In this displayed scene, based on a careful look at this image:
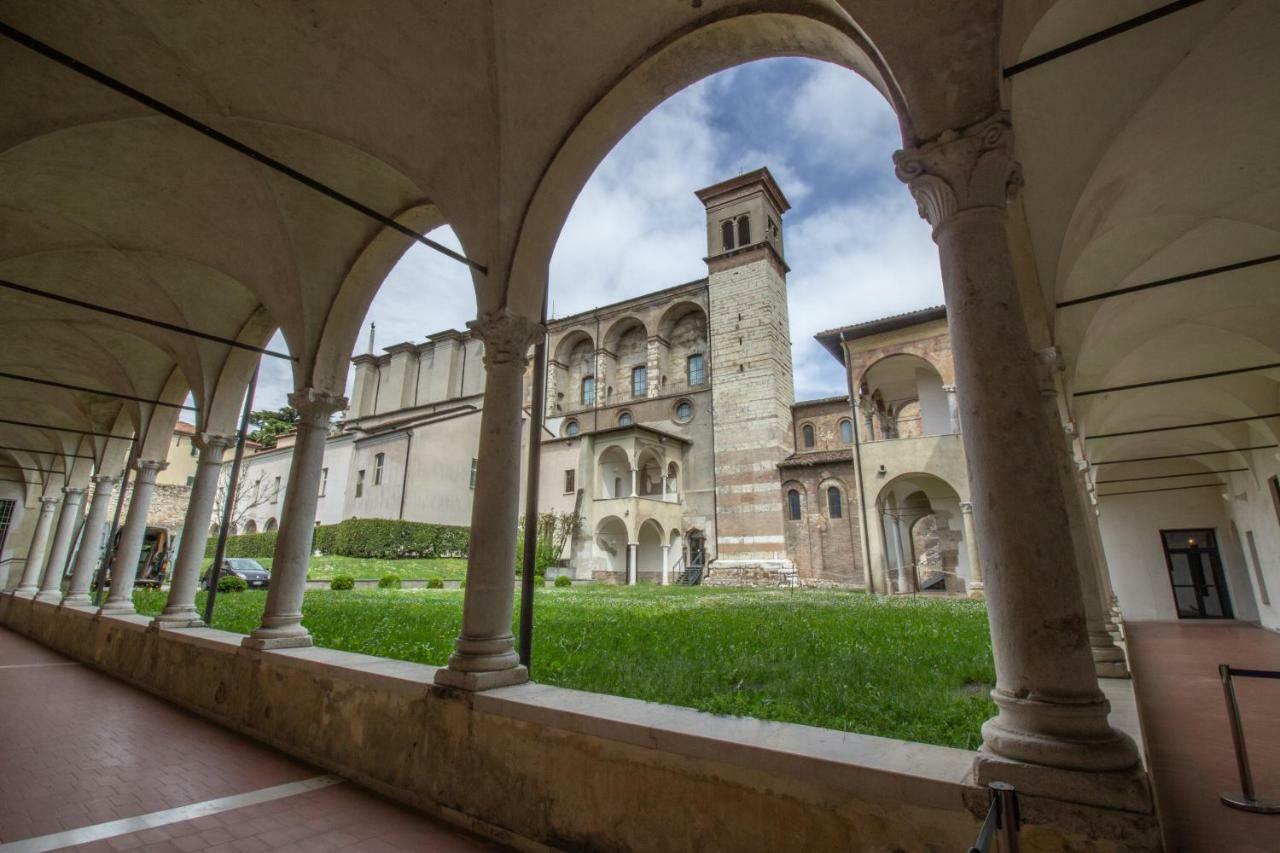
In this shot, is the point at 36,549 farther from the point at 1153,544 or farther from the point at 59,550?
the point at 1153,544

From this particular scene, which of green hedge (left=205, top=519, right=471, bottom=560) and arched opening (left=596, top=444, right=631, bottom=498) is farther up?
arched opening (left=596, top=444, right=631, bottom=498)

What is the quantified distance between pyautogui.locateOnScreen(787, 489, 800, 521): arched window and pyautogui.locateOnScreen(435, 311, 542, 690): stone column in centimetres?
2269

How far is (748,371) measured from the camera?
27.8m

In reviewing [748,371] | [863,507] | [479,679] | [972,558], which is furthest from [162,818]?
[748,371]

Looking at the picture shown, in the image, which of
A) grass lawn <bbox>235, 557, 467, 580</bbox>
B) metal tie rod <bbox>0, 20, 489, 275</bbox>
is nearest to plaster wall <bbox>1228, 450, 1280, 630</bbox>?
metal tie rod <bbox>0, 20, 489, 275</bbox>

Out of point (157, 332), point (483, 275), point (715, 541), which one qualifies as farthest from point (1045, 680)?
point (715, 541)

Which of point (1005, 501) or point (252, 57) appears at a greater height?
point (252, 57)

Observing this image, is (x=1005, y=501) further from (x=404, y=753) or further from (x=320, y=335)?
(x=320, y=335)

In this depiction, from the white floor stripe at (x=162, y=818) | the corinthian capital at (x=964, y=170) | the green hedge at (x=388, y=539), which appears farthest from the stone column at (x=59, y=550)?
the corinthian capital at (x=964, y=170)

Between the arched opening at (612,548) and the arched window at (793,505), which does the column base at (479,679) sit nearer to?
the arched window at (793,505)

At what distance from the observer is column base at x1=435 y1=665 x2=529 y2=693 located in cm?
360

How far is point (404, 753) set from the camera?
3832 millimetres

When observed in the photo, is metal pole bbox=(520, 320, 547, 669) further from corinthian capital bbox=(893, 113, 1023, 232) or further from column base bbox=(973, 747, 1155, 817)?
column base bbox=(973, 747, 1155, 817)

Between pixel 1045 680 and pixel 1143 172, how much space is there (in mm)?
5656
